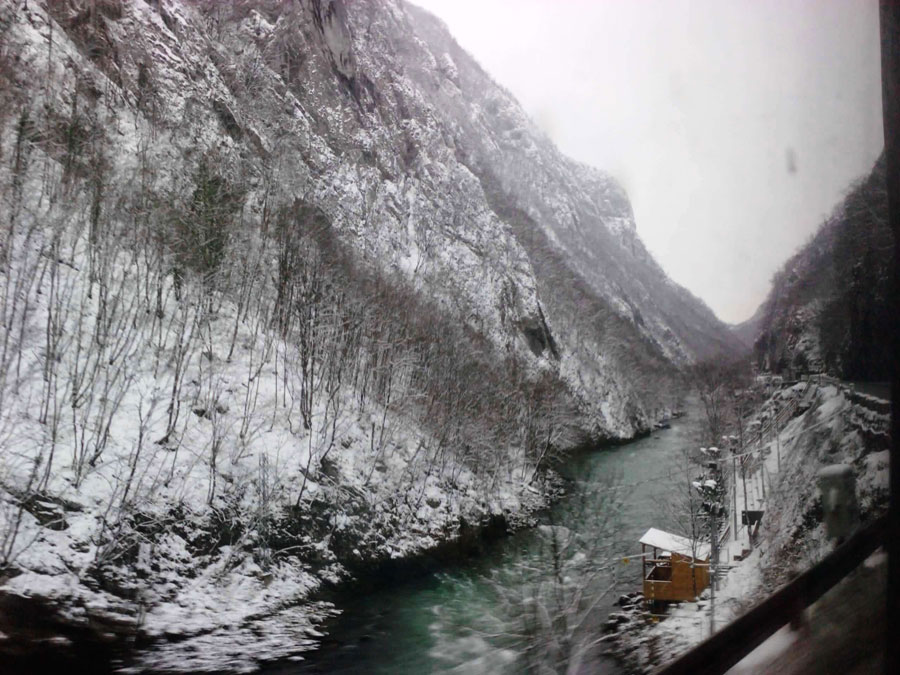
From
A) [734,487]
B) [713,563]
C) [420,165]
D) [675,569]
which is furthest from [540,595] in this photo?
[420,165]

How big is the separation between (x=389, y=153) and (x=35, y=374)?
4873mm

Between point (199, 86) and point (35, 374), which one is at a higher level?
point (199, 86)

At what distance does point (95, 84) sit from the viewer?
18.0 ft

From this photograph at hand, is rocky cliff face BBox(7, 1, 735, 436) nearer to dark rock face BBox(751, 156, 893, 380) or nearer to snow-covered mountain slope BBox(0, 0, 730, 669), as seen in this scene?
snow-covered mountain slope BBox(0, 0, 730, 669)

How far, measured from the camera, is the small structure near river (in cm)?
273

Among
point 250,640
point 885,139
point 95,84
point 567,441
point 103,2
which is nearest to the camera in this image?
point 885,139

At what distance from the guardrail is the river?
0.51 m

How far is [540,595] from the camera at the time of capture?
2967mm

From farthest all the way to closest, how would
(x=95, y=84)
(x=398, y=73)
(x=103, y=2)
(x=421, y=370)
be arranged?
1. (x=421, y=370)
2. (x=103, y=2)
3. (x=398, y=73)
4. (x=95, y=84)

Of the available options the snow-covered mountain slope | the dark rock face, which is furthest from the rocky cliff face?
the dark rock face

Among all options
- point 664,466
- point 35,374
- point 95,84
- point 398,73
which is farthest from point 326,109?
point 664,466

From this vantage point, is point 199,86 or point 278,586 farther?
point 199,86

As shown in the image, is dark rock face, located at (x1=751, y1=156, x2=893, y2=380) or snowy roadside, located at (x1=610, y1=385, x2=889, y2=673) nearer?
snowy roadside, located at (x1=610, y1=385, x2=889, y2=673)

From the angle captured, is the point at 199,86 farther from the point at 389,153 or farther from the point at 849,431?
the point at 849,431
